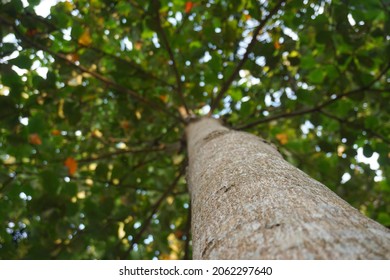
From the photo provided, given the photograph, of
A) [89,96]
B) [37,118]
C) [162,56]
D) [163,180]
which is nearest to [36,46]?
[37,118]

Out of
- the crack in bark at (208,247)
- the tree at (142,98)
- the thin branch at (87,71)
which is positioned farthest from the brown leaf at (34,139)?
the crack in bark at (208,247)

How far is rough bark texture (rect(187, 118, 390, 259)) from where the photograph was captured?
521 millimetres

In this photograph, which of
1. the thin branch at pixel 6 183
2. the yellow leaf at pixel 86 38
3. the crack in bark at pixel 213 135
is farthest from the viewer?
the yellow leaf at pixel 86 38

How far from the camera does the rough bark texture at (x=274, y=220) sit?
0.52 metres

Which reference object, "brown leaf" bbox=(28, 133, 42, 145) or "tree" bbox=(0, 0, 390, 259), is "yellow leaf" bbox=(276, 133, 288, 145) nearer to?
"tree" bbox=(0, 0, 390, 259)

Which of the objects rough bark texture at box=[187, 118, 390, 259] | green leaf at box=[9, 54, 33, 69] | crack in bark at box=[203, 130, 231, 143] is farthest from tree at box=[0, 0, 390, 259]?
rough bark texture at box=[187, 118, 390, 259]

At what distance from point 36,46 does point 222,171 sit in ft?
5.53

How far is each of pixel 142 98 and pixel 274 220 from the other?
217 cm

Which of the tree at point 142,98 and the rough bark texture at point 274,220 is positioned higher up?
the tree at point 142,98

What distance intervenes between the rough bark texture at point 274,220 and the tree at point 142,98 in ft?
4.65

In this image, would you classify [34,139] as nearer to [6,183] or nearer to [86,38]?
[6,183]

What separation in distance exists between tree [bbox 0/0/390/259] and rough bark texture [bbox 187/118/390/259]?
4.65ft

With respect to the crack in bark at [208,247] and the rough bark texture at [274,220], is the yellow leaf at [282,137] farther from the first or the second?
the crack in bark at [208,247]
